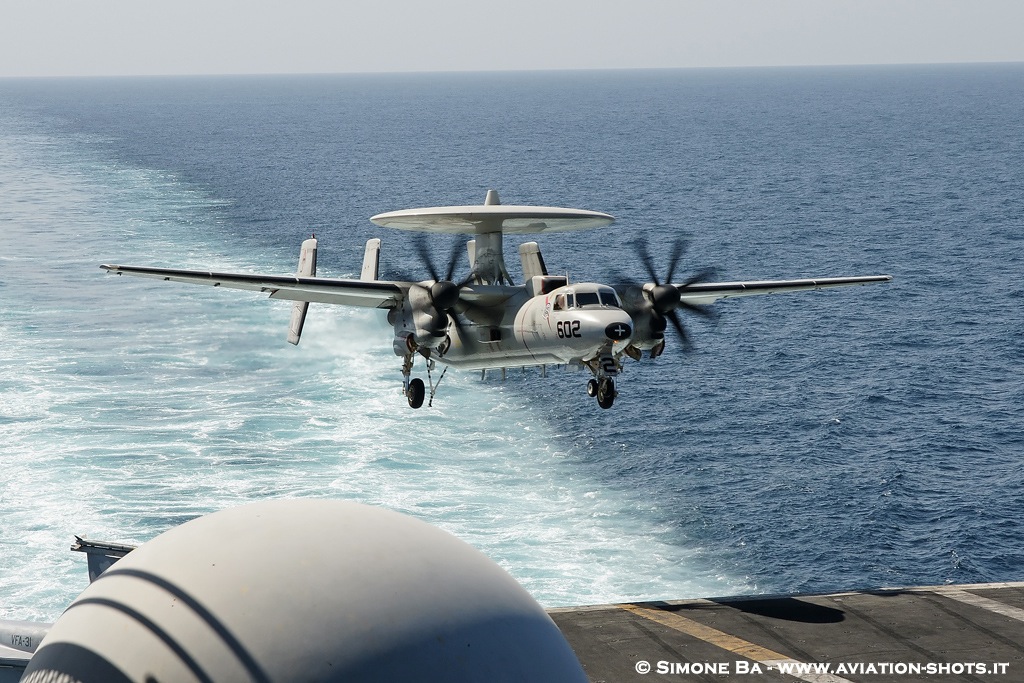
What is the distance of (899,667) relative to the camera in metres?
32.7

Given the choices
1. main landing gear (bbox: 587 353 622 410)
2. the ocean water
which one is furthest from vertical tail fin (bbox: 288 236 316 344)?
main landing gear (bbox: 587 353 622 410)

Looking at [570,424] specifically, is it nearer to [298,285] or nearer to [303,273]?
[303,273]

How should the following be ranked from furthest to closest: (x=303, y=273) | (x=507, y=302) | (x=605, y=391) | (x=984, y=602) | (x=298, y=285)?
(x=303, y=273) → (x=298, y=285) → (x=507, y=302) → (x=984, y=602) → (x=605, y=391)

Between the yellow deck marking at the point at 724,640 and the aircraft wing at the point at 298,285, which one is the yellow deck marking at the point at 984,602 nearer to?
the yellow deck marking at the point at 724,640

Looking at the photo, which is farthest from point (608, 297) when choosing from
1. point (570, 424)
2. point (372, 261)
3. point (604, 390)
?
point (570, 424)

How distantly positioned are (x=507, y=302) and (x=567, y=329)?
16.1ft

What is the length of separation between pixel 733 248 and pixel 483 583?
11068cm

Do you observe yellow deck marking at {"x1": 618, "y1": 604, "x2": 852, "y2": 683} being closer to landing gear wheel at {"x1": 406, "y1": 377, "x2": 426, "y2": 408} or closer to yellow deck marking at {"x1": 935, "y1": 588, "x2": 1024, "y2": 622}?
yellow deck marking at {"x1": 935, "y1": 588, "x2": 1024, "y2": 622}

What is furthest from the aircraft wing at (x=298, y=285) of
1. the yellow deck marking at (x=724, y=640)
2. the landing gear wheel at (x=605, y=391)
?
the yellow deck marking at (x=724, y=640)

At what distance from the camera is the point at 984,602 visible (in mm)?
38312

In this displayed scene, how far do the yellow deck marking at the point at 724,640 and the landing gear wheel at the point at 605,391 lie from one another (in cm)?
802

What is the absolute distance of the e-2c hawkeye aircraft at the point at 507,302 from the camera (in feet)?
114

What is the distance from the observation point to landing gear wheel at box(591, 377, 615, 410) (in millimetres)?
35344

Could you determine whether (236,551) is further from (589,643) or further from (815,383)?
(815,383)
